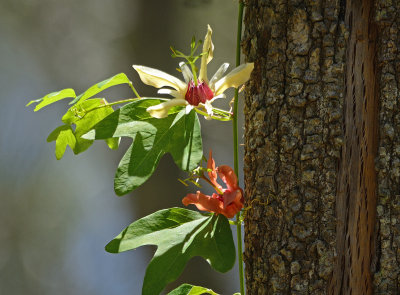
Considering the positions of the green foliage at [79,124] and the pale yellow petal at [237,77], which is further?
the green foliage at [79,124]

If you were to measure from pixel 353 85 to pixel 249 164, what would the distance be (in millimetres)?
143

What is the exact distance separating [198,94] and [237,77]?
0.05 m

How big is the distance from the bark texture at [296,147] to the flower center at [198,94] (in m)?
0.06

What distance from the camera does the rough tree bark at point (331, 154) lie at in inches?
24.0

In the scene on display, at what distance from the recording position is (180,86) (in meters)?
0.65

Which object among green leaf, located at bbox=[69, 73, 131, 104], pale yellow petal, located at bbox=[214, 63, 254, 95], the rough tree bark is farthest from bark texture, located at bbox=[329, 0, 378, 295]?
green leaf, located at bbox=[69, 73, 131, 104]

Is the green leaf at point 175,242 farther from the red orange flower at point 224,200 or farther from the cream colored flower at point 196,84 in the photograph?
the cream colored flower at point 196,84

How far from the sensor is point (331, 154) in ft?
2.02

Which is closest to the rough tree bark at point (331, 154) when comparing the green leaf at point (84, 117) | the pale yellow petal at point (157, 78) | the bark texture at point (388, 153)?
the bark texture at point (388, 153)

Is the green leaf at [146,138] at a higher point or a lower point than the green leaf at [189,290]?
higher

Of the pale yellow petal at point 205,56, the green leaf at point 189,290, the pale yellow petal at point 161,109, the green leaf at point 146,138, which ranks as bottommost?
the green leaf at point 189,290

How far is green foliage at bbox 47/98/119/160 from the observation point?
0.71 m

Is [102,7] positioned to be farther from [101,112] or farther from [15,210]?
[101,112]

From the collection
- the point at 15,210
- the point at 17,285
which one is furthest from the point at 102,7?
the point at 17,285
